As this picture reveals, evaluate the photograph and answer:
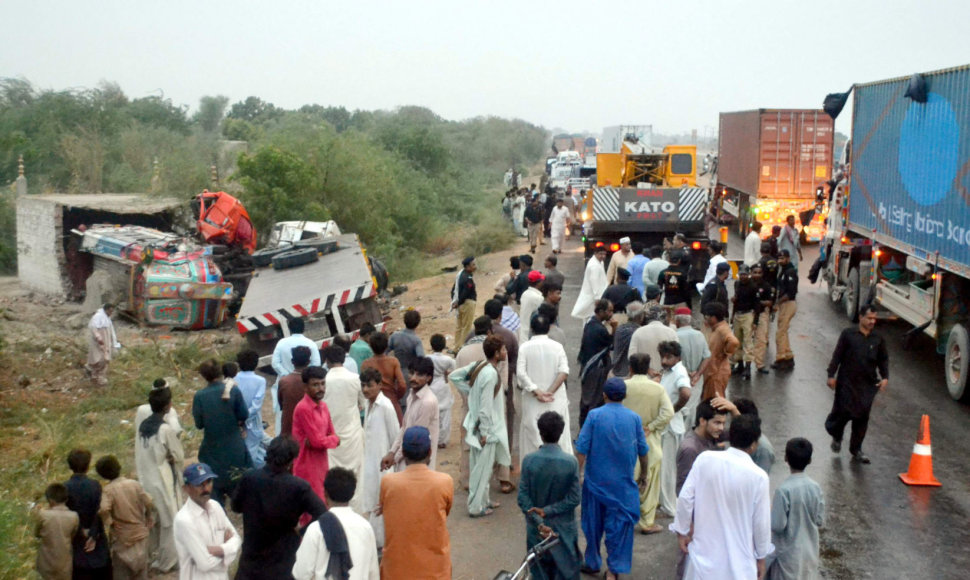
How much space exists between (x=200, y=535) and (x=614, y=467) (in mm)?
2726

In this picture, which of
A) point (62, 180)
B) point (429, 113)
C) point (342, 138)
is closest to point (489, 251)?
point (342, 138)

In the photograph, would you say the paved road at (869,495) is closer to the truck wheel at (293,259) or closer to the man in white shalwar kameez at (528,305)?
the man in white shalwar kameez at (528,305)

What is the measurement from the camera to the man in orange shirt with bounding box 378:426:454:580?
5359mm

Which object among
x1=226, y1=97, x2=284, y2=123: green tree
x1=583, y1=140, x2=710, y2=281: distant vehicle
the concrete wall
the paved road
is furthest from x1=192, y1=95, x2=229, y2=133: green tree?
the paved road

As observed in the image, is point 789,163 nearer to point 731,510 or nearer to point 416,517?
point 731,510

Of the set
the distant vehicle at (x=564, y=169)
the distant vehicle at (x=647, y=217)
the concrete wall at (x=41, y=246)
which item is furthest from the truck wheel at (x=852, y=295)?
the distant vehicle at (x=564, y=169)

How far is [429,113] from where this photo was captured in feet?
359

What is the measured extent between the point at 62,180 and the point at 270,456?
1435 inches

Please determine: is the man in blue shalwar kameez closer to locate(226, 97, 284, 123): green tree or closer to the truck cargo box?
the truck cargo box

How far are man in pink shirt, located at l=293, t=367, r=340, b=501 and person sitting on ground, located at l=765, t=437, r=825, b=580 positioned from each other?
3.21 meters

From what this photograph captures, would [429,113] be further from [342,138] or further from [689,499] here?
[689,499]

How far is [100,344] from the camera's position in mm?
13508

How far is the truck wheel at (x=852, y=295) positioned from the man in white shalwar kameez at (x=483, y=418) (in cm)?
979

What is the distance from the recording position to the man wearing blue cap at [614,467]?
6352 mm
